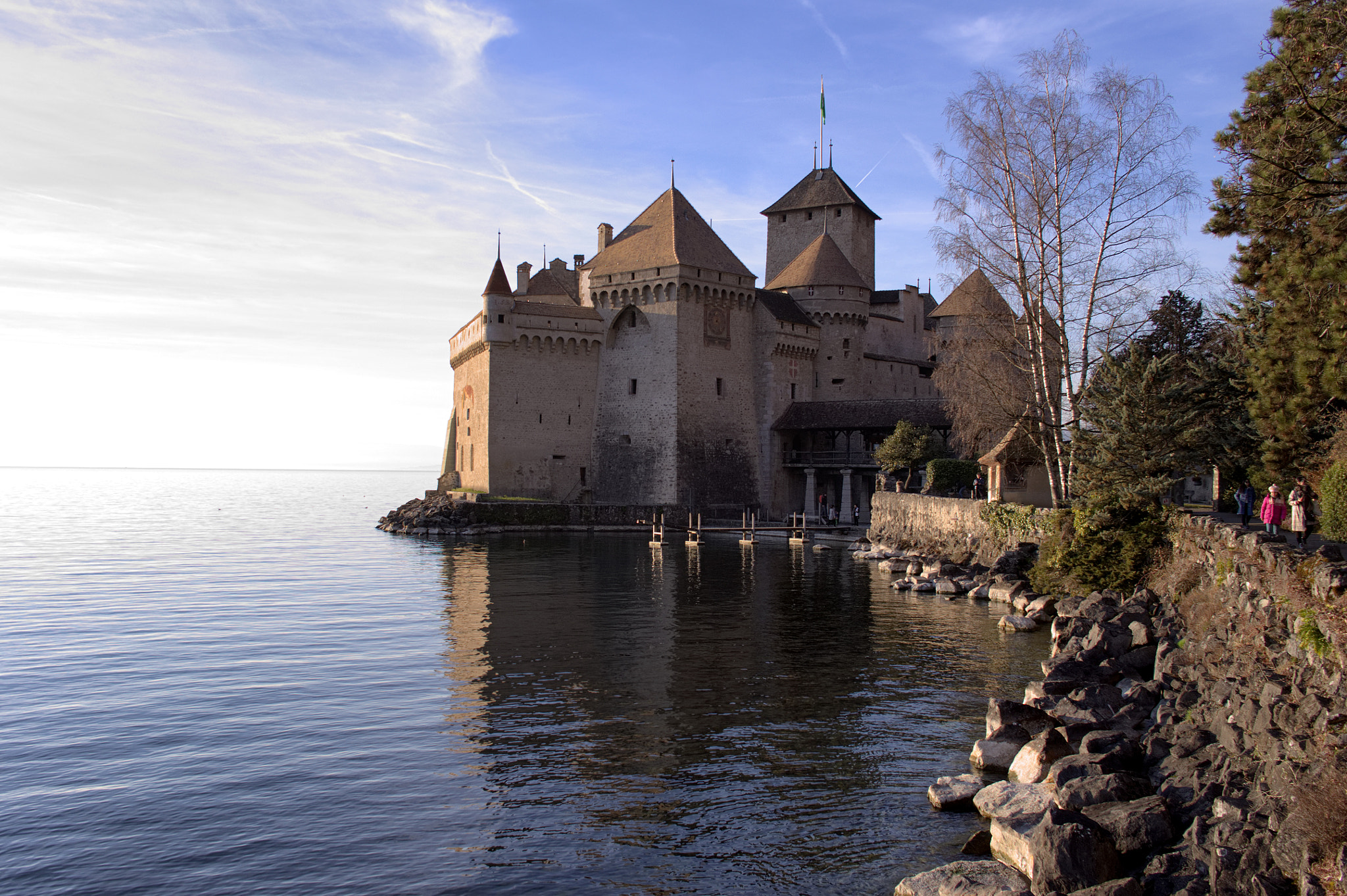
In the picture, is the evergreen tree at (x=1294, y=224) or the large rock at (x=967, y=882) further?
the evergreen tree at (x=1294, y=224)

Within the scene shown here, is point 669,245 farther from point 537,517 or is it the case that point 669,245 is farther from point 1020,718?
point 1020,718

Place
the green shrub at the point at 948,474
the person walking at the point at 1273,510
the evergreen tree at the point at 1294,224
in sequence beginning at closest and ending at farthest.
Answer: the evergreen tree at the point at 1294,224 < the person walking at the point at 1273,510 < the green shrub at the point at 948,474

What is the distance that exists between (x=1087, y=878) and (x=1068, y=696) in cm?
403

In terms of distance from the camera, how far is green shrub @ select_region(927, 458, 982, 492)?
3253 cm

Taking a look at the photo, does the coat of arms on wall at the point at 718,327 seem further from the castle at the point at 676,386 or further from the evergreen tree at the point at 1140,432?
the evergreen tree at the point at 1140,432

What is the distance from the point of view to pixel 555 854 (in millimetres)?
7684

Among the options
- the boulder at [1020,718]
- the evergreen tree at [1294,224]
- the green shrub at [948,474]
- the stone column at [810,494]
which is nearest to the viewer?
the boulder at [1020,718]

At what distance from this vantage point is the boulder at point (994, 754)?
9.34 m

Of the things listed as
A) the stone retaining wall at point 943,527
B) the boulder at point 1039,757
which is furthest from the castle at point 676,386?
the boulder at point 1039,757

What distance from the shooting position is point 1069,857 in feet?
22.1

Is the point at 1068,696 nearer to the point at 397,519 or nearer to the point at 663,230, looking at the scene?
the point at 663,230

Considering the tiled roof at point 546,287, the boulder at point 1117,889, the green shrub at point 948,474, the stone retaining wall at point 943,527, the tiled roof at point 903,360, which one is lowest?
the boulder at point 1117,889

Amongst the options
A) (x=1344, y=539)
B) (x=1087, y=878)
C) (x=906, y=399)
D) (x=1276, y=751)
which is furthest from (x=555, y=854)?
(x=906, y=399)

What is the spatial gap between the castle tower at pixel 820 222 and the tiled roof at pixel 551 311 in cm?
1216
